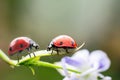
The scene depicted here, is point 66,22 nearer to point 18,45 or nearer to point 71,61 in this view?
point 18,45

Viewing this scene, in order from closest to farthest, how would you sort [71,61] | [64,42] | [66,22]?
1. [71,61]
2. [64,42]
3. [66,22]

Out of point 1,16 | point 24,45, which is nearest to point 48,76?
point 1,16

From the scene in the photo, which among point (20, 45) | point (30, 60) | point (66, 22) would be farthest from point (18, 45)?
point (66, 22)

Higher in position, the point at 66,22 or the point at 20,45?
the point at 20,45

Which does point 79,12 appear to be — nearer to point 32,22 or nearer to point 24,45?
point 32,22

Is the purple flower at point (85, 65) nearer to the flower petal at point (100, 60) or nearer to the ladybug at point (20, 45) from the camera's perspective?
the flower petal at point (100, 60)

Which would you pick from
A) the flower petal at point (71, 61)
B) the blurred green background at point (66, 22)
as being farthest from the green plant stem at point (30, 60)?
the blurred green background at point (66, 22)

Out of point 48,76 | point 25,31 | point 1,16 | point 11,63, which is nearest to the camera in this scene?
point 11,63

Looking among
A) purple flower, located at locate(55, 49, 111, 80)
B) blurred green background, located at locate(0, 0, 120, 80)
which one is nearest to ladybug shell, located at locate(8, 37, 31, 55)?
purple flower, located at locate(55, 49, 111, 80)

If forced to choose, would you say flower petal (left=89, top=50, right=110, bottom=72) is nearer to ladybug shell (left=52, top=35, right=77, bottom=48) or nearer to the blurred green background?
ladybug shell (left=52, top=35, right=77, bottom=48)
